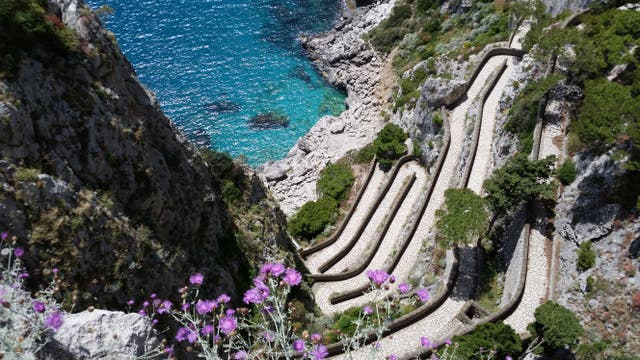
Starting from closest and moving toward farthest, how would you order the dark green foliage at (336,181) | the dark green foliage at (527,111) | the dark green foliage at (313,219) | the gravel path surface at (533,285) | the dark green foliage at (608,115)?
the gravel path surface at (533,285) → the dark green foliage at (608,115) → the dark green foliage at (527,111) → the dark green foliage at (313,219) → the dark green foliage at (336,181)

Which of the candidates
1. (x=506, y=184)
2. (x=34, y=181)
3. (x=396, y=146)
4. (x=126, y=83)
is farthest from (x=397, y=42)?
(x=34, y=181)

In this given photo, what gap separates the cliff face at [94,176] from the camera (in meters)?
16.2

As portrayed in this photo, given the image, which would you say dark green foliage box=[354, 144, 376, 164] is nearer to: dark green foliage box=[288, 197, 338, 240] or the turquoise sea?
dark green foliage box=[288, 197, 338, 240]

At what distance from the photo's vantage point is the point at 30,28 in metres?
18.0

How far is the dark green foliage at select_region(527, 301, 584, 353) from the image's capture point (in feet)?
67.2

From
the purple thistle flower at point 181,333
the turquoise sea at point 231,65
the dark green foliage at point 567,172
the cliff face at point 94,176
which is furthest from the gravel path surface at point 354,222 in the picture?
the purple thistle flower at point 181,333

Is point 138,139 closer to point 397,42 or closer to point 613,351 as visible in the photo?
point 613,351

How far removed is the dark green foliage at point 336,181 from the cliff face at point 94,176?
A: 20.9m

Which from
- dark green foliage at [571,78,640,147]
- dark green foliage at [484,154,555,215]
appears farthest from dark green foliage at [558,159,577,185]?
dark green foliage at [571,78,640,147]

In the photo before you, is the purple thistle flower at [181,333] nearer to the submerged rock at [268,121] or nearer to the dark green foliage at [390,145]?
the dark green foliage at [390,145]

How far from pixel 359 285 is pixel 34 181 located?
22762mm

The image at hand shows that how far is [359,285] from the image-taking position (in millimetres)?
32062

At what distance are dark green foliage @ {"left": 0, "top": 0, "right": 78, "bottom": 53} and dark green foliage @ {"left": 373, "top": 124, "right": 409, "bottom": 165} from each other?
30066 mm

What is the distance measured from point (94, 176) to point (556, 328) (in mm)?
23383
